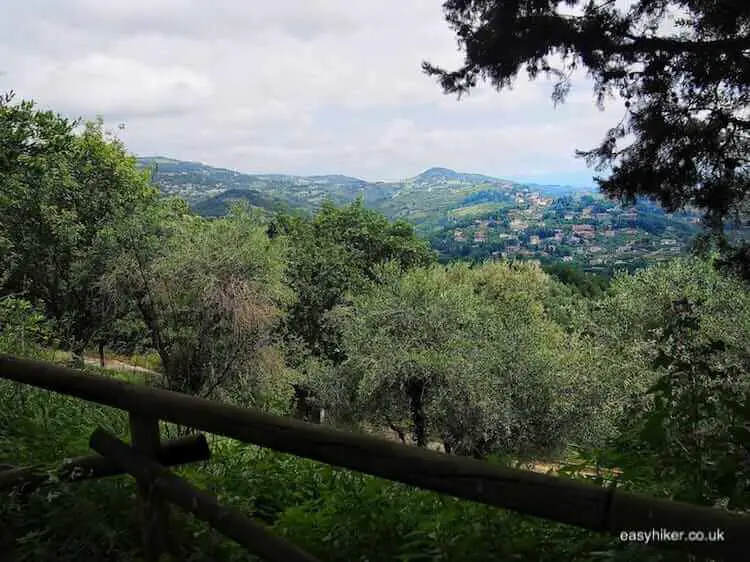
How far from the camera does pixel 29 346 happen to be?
257 inches

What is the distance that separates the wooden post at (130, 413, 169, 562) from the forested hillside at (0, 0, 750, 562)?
7 cm

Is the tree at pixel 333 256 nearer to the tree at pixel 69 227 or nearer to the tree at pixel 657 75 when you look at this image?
the tree at pixel 69 227

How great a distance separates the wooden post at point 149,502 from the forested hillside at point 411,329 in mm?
73

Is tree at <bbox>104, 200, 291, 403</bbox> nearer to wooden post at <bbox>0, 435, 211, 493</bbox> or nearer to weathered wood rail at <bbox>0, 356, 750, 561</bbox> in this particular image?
wooden post at <bbox>0, 435, 211, 493</bbox>

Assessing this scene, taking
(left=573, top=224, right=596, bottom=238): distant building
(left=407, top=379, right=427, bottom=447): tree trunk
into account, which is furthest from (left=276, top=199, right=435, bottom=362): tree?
(left=573, top=224, right=596, bottom=238): distant building

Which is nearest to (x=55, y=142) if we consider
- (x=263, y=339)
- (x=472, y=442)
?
(x=263, y=339)

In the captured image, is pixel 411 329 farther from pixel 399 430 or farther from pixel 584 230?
pixel 584 230

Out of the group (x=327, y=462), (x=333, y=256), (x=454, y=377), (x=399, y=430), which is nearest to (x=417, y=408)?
(x=399, y=430)

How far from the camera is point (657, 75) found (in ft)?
15.7

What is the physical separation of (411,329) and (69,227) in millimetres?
11095

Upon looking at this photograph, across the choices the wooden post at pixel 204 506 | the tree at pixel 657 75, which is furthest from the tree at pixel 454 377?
the wooden post at pixel 204 506

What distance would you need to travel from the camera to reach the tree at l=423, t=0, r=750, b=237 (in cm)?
449

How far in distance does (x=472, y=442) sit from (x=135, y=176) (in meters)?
15.2

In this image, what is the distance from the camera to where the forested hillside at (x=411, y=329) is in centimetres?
232
